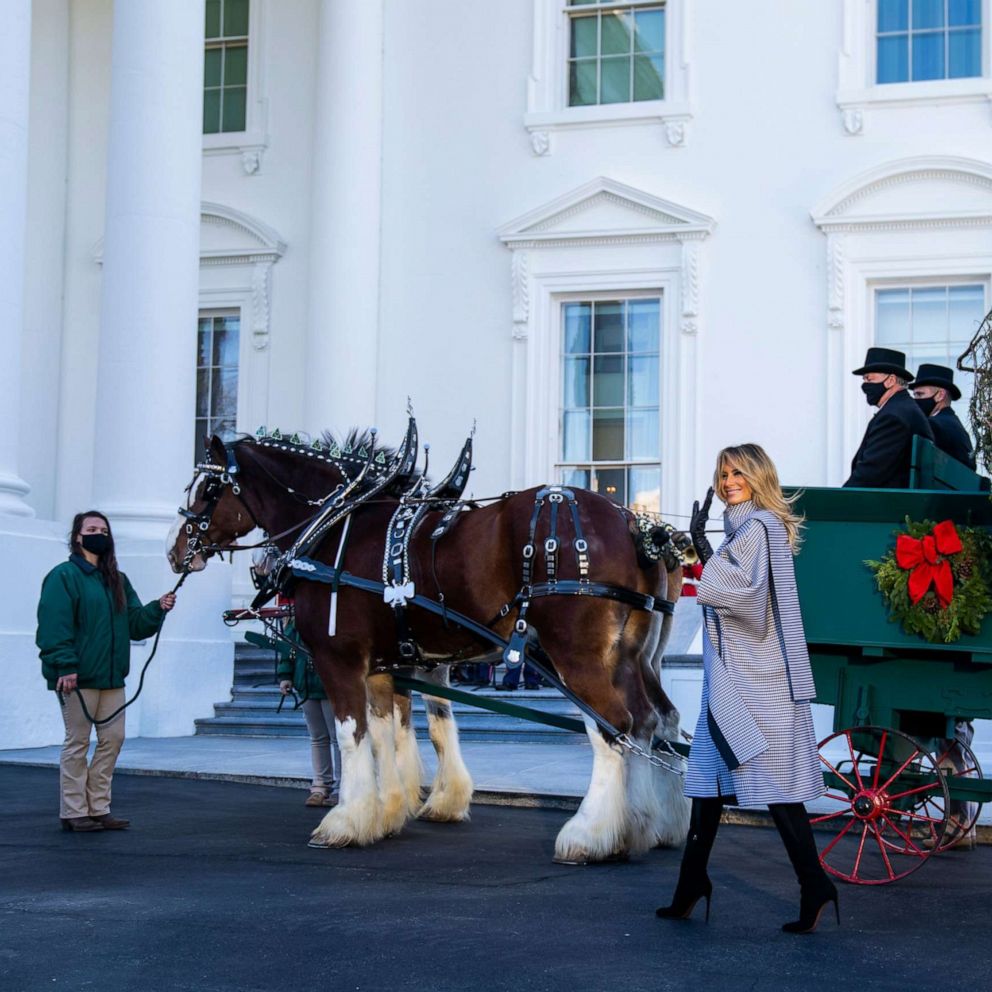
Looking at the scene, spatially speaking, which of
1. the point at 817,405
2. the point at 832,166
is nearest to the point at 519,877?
the point at 817,405

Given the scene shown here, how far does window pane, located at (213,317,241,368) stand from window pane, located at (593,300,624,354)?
13.5 ft

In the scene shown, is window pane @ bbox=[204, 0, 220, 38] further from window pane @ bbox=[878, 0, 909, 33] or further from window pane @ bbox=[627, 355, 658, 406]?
window pane @ bbox=[878, 0, 909, 33]

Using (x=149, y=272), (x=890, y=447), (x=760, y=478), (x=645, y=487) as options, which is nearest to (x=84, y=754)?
(x=760, y=478)

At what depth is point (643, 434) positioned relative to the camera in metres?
16.4

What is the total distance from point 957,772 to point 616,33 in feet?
35.9

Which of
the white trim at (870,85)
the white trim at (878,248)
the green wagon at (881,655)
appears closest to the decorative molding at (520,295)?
the white trim at (878,248)

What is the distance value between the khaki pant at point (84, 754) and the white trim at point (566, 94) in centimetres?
945

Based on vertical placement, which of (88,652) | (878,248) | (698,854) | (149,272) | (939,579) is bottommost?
(698,854)

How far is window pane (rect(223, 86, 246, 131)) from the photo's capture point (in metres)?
18.0

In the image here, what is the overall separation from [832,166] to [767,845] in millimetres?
9124

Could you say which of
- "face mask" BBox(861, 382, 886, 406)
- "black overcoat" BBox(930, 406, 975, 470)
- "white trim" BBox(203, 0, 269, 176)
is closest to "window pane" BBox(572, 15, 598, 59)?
"white trim" BBox(203, 0, 269, 176)

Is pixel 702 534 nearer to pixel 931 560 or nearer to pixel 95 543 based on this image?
pixel 931 560

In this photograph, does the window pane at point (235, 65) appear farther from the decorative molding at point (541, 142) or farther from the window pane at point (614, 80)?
the window pane at point (614, 80)

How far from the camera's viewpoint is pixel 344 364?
648 inches
